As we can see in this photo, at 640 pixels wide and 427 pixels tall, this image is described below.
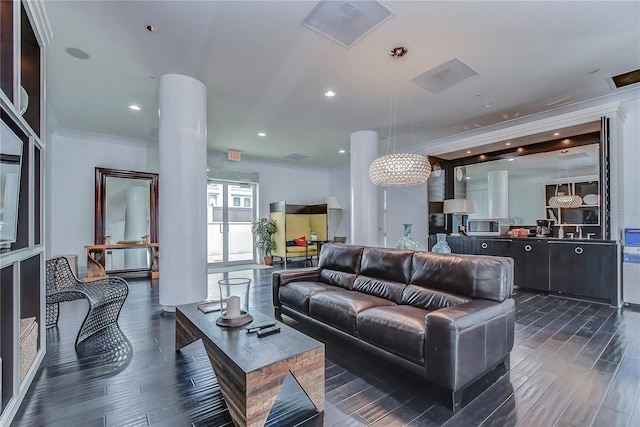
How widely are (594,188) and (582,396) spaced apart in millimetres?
3829

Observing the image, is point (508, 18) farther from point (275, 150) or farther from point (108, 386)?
point (275, 150)

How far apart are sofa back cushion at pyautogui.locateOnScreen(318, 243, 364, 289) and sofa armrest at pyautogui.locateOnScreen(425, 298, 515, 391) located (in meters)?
1.47

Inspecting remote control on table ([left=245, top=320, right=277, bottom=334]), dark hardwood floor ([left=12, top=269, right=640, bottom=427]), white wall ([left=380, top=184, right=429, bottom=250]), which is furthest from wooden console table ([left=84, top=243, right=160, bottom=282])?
white wall ([left=380, top=184, right=429, bottom=250])

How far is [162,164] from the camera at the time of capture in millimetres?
3621

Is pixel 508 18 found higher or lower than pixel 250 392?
higher

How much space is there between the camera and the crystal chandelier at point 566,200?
4.66m

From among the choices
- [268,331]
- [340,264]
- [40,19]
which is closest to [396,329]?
[268,331]

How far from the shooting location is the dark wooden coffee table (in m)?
1.48

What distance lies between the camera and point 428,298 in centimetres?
253

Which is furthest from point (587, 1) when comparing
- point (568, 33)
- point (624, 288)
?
point (624, 288)

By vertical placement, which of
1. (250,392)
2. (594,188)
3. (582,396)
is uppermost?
(594,188)

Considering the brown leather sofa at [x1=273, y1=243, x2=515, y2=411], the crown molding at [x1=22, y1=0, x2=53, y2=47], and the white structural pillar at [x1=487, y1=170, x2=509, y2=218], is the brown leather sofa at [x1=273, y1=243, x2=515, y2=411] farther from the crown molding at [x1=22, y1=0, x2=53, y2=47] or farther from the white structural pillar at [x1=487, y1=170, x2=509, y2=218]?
the white structural pillar at [x1=487, y1=170, x2=509, y2=218]

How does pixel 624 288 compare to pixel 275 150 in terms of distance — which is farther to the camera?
pixel 275 150

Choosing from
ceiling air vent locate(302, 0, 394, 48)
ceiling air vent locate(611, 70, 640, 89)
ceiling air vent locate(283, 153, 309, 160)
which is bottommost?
ceiling air vent locate(283, 153, 309, 160)
